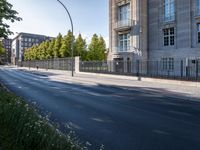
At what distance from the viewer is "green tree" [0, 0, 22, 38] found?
15.6m

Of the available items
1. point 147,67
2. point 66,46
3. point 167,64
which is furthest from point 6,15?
point 66,46

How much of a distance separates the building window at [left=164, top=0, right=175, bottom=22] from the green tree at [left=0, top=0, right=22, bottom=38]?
23.6 m

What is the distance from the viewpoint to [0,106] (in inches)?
284

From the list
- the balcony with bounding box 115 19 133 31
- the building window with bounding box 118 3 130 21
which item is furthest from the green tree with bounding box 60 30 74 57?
the balcony with bounding box 115 19 133 31

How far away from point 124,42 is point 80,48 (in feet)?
82.0

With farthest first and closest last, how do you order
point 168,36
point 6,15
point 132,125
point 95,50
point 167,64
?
point 95,50 → point 168,36 → point 167,64 → point 6,15 → point 132,125

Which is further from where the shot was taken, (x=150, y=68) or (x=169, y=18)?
(x=169, y=18)

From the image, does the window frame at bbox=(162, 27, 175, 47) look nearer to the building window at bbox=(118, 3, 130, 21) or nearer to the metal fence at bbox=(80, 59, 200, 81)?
the metal fence at bbox=(80, 59, 200, 81)

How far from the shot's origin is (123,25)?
134 ft

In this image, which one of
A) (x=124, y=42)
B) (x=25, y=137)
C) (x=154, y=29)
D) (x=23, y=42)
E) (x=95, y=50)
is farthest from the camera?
(x=23, y=42)

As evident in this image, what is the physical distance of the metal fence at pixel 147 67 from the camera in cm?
2777

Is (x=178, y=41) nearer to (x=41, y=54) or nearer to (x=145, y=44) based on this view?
(x=145, y=44)

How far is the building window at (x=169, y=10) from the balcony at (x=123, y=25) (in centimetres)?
505

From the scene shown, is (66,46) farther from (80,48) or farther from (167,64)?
(167,64)
